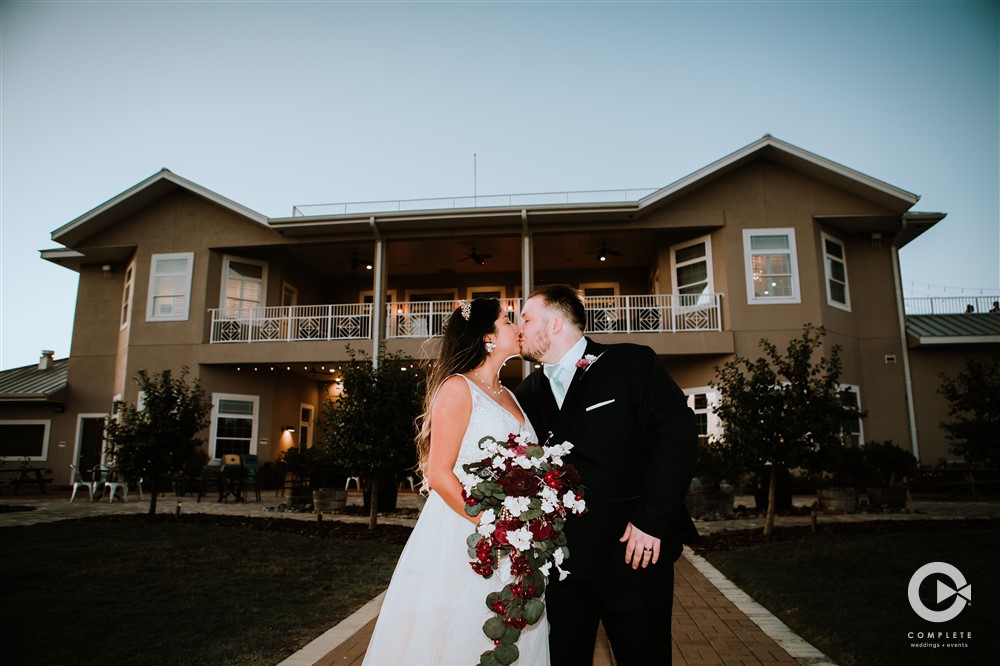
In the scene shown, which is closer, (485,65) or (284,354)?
(284,354)

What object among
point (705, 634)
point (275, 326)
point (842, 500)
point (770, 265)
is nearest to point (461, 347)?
point (705, 634)

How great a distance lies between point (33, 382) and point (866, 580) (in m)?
23.0

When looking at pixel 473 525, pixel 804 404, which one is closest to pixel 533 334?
pixel 473 525

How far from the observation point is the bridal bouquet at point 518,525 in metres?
1.90

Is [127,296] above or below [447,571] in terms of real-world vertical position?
above

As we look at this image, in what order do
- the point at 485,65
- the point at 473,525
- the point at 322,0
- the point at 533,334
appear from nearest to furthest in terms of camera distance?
the point at 473,525 → the point at 533,334 → the point at 322,0 → the point at 485,65

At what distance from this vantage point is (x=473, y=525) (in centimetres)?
240

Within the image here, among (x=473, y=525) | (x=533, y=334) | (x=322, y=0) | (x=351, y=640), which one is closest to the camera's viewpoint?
(x=473, y=525)

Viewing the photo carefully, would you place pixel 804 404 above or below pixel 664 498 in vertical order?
above

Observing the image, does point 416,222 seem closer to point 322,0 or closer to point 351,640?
point 322,0

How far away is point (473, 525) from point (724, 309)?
13.5m

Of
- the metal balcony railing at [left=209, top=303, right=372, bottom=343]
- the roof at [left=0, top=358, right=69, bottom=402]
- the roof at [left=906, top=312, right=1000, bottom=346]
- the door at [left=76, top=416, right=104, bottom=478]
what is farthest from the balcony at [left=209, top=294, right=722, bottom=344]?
the roof at [left=0, top=358, right=69, bottom=402]

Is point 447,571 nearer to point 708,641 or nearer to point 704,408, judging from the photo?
point 708,641

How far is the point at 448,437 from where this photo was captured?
232cm
